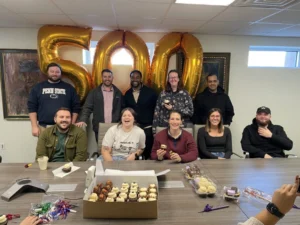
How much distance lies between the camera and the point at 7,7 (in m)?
2.40

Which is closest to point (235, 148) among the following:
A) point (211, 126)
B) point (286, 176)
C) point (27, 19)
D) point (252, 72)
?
point (252, 72)

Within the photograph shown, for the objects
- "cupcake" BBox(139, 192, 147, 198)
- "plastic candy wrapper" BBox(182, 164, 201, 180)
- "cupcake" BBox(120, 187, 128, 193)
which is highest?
"cupcake" BBox(139, 192, 147, 198)

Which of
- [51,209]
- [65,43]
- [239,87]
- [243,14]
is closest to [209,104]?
[239,87]

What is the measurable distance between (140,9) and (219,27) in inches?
51.0

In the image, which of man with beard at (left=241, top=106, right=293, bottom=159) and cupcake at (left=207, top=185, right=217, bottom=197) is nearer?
cupcake at (left=207, top=185, right=217, bottom=197)

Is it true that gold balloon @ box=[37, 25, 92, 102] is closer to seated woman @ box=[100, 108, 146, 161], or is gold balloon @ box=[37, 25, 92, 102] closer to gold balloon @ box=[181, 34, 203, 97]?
seated woman @ box=[100, 108, 146, 161]

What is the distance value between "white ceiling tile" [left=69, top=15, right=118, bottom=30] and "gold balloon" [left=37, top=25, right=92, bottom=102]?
15cm

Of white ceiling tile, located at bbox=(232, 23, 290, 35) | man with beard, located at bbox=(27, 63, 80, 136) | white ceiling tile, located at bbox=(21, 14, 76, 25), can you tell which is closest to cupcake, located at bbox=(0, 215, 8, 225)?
man with beard, located at bbox=(27, 63, 80, 136)

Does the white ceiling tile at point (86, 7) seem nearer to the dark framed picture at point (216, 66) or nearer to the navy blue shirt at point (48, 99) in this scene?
the navy blue shirt at point (48, 99)

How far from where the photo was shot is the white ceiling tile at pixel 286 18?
246 cm

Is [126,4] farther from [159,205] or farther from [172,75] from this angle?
[159,205]

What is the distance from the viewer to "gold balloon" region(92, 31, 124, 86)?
321 centimetres

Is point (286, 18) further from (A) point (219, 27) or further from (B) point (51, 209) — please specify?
(B) point (51, 209)

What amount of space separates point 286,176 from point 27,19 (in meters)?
3.24
